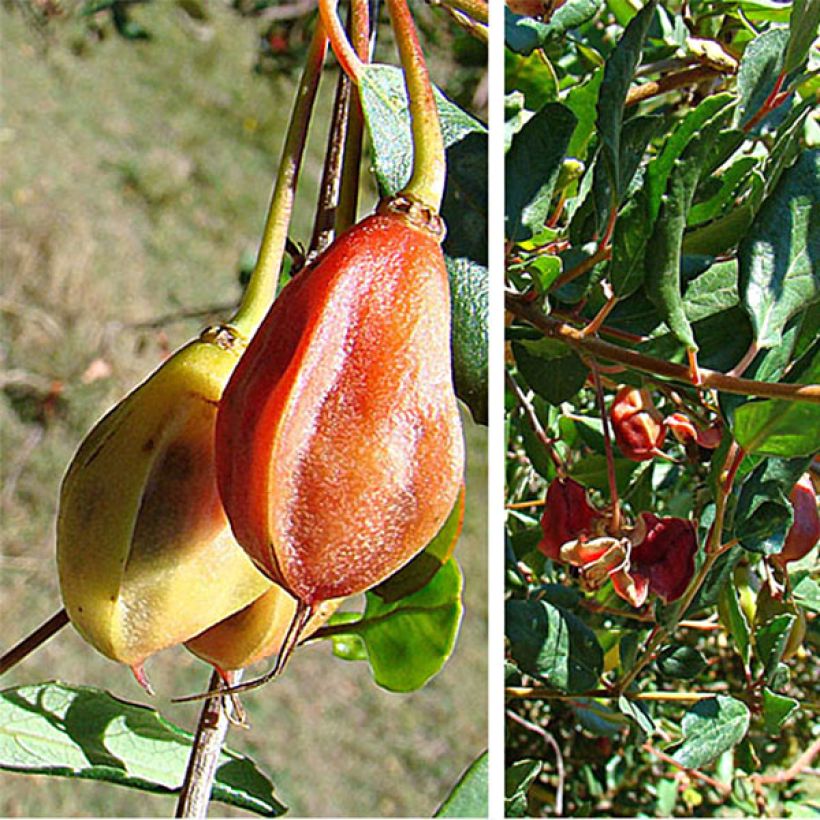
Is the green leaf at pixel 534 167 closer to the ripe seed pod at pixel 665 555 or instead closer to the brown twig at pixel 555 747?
the ripe seed pod at pixel 665 555

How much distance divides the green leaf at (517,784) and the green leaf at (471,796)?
6cm

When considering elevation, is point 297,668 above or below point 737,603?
below

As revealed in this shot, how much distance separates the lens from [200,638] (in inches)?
13.5

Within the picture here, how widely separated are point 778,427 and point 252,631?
0.19 m

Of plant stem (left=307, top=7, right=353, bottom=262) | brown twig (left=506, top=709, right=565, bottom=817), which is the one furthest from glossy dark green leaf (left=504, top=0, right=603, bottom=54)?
brown twig (left=506, top=709, right=565, bottom=817)

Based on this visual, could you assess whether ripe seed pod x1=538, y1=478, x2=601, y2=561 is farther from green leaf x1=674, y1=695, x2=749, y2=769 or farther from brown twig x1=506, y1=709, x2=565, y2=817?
brown twig x1=506, y1=709, x2=565, y2=817

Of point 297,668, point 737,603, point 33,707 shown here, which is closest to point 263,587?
point 33,707

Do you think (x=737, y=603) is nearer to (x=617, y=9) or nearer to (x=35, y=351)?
(x=617, y=9)

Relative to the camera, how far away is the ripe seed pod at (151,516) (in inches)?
12.2

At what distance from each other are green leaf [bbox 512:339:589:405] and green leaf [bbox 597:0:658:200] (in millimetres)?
88

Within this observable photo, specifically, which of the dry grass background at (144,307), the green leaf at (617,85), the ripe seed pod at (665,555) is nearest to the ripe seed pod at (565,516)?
the ripe seed pod at (665,555)

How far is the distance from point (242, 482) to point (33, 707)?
203mm

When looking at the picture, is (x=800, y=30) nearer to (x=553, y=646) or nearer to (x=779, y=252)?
(x=779, y=252)

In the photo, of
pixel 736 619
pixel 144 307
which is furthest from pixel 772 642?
pixel 144 307
